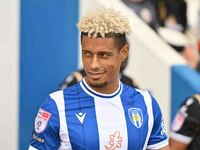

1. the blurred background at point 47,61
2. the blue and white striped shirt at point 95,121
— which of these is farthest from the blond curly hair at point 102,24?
the blurred background at point 47,61

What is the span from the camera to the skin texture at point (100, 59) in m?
3.09

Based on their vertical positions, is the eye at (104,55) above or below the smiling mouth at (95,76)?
above

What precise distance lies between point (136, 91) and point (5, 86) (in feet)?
5.39

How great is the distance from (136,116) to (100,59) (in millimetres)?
345

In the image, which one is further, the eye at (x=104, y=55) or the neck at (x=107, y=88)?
the neck at (x=107, y=88)

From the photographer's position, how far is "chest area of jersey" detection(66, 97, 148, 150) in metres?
3.12

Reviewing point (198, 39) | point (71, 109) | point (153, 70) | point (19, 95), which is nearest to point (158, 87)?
point (153, 70)

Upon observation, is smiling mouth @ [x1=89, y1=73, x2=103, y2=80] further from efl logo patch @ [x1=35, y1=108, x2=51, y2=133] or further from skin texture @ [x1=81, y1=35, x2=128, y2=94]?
efl logo patch @ [x1=35, y1=108, x2=51, y2=133]

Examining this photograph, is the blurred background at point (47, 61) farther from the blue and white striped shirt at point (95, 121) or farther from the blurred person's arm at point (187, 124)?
the blue and white striped shirt at point (95, 121)

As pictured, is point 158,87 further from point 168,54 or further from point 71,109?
point 71,109

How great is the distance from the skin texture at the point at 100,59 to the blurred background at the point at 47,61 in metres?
1.73

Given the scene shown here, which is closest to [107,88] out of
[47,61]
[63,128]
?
[63,128]

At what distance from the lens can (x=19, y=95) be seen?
491cm

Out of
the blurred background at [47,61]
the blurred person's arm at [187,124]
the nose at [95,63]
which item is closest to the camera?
the nose at [95,63]
